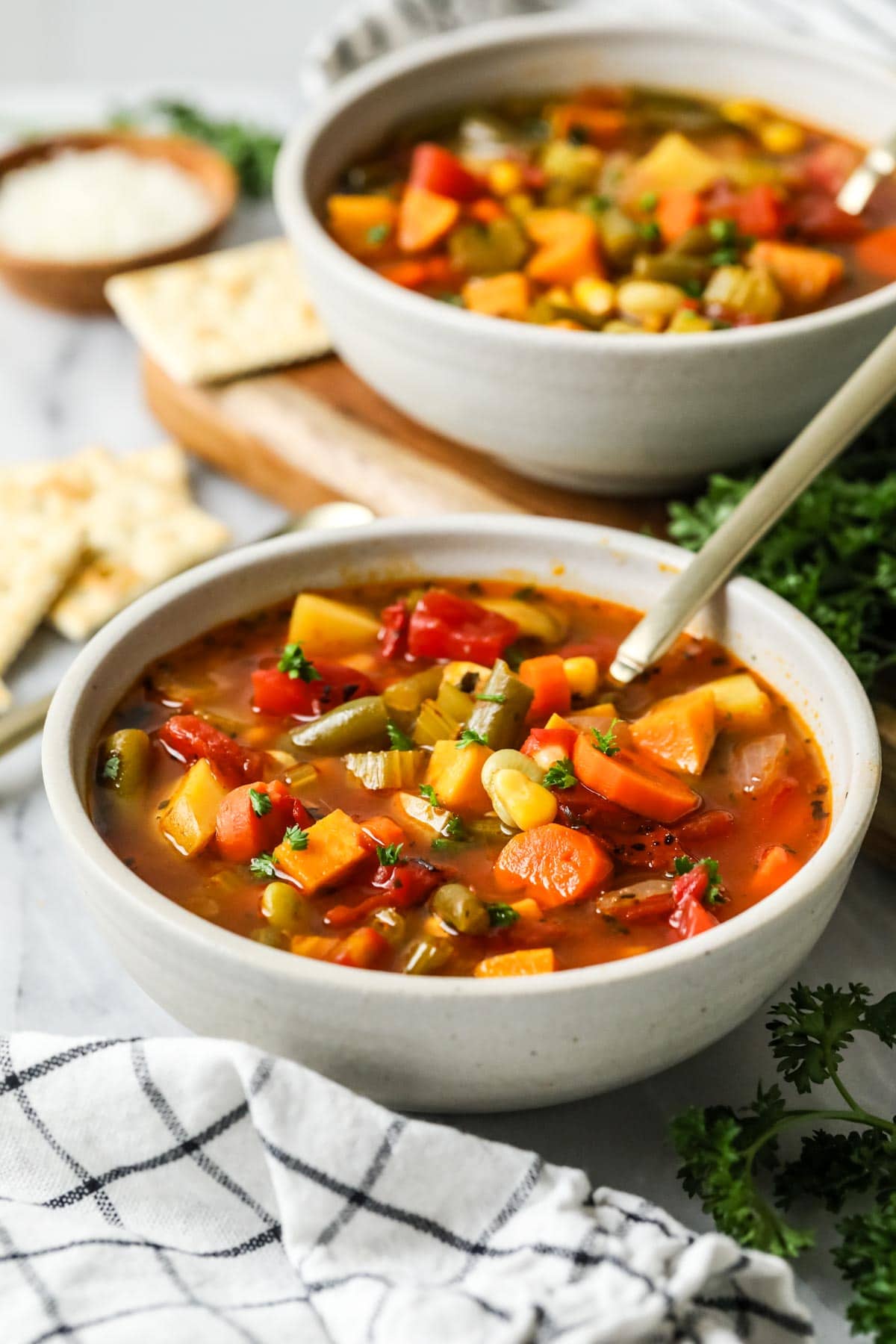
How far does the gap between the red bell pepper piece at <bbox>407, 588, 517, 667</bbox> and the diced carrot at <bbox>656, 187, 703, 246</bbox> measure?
146 cm

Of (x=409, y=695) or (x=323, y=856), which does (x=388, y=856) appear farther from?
(x=409, y=695)

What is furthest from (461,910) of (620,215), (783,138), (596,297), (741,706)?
(783,138)

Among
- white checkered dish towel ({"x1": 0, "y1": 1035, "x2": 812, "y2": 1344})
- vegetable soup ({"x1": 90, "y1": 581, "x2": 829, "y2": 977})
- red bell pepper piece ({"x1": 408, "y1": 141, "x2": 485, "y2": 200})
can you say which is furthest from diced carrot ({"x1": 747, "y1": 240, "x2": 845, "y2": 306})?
white checkered dish towel ({"x1": 0, "y1": 1035, "x2": 812, "y2": 1344})

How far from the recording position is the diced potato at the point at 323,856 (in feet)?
7.85

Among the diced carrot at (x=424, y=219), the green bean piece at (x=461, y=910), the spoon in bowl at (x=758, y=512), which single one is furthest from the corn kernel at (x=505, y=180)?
the green bean piece at (x=461, y=910)

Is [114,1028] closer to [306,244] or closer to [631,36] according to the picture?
[306,244]

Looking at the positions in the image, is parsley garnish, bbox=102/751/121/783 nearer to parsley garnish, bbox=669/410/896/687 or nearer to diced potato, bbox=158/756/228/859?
diced potato, bbox=158/756/228/859

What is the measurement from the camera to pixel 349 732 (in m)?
2.68

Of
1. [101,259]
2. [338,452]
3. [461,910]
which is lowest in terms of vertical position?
[101,259]

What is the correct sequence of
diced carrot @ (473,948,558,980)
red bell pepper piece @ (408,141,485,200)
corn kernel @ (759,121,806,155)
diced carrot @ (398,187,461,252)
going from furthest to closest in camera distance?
corn kernel @ (759,121,806,155) → red bell pepper piece @ (408,141,485,200) → diced carrot @ (398,187,461,252) → diced carrot @ (473,948,558,980)

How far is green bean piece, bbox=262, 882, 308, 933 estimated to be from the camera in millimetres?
2326

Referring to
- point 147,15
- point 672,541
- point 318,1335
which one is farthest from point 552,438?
point 147,15

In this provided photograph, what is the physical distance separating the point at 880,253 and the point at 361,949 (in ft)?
8.52

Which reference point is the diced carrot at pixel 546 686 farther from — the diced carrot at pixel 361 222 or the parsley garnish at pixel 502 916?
the diced carrot at pixel 361 222
